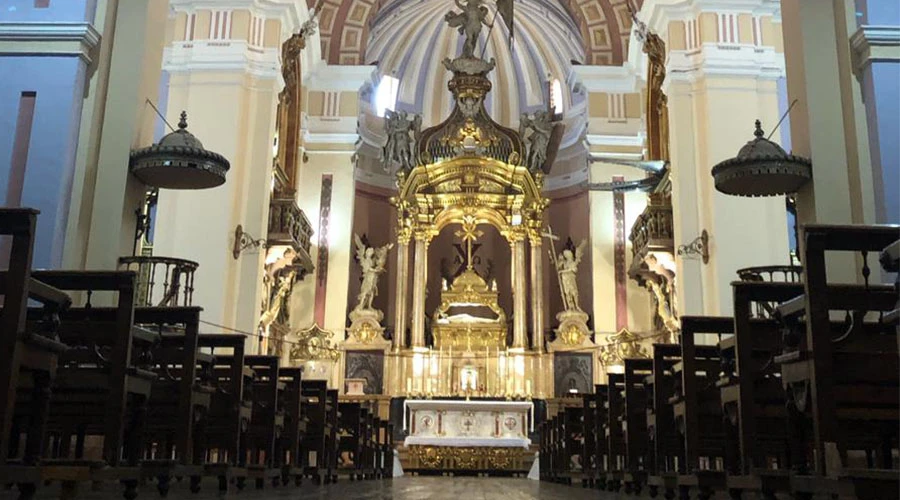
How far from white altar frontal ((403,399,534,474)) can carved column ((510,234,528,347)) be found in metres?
2.65

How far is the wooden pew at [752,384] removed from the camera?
12.0 feet

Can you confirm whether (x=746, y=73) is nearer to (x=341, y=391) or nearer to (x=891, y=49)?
(x=891, y=49)

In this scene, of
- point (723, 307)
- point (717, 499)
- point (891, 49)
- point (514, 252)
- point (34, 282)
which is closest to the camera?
point (34, 282)

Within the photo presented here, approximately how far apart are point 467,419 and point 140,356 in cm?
775

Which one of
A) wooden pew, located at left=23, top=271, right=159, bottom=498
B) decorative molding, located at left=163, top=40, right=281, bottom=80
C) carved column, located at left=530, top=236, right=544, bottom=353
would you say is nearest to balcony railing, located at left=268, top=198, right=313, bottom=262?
decorative molding, located at left=163, top=40, right=281, bottom=80

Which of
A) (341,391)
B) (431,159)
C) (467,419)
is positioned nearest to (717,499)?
(467,419)

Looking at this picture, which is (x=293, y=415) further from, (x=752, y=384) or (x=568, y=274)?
(x=568, y=274)

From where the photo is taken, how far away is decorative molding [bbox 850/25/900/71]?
6.25 metres

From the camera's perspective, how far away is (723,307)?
9852 millimetres

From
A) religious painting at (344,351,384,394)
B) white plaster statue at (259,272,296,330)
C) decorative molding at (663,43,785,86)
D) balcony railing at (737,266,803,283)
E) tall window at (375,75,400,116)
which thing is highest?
tall window at (375,75,400,116)

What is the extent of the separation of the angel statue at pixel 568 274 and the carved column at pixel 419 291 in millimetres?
2178

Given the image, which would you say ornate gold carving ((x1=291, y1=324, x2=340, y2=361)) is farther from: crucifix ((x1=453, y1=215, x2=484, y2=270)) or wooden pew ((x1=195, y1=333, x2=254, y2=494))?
wooden pew ((x1=195, y1=333, x2=254, y2=494))

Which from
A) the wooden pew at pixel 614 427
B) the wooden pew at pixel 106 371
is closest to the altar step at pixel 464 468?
the wooden pew at pixel 614 427

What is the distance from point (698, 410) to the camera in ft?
14.3
